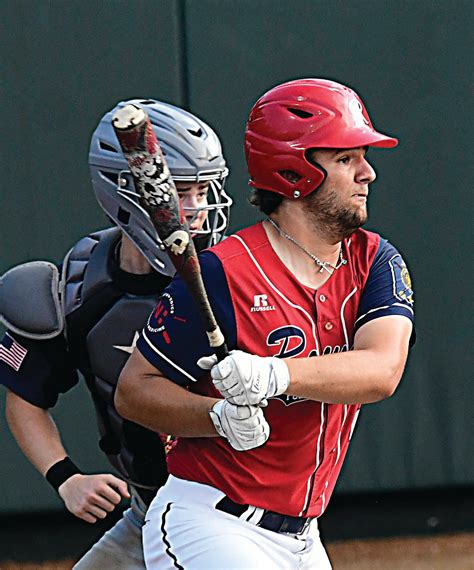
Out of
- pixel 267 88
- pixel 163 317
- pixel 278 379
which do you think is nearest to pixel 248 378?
pixel 278 379

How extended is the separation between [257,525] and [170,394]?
1.32 feet

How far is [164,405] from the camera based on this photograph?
2977mm

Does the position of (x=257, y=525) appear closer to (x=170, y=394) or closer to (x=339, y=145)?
(x=170, y=394)

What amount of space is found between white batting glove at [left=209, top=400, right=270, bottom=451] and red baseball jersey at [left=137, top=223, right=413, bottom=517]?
172 mm

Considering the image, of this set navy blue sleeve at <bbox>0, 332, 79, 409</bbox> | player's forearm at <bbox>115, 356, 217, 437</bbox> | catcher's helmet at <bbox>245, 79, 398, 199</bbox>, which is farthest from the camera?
navy blue sleeve at <bbox>0, 332, 79, 409</bbox>

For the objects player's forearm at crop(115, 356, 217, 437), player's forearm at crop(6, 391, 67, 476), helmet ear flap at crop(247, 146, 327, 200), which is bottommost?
player's forearm at crop(6, 391, 67, 476)

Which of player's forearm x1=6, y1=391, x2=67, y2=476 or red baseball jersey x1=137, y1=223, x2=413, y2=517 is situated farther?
player's forearm x1=6, y1=391, x2=67, y2=476

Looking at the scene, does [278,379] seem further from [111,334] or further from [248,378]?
[111,334]

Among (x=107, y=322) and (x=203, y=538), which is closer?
(x=203, y=538)

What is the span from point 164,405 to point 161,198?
0.59 meters

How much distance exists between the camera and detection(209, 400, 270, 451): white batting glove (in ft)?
9.14

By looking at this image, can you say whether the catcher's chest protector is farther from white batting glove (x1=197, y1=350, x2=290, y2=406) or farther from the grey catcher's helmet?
white batting glove (x1=197, y1=350, x2=290, y2=406)

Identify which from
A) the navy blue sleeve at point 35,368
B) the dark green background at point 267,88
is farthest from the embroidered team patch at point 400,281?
the dark green background at point 267,88

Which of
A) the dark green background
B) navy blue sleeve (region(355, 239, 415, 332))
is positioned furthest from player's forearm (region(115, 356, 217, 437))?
the dark green background
